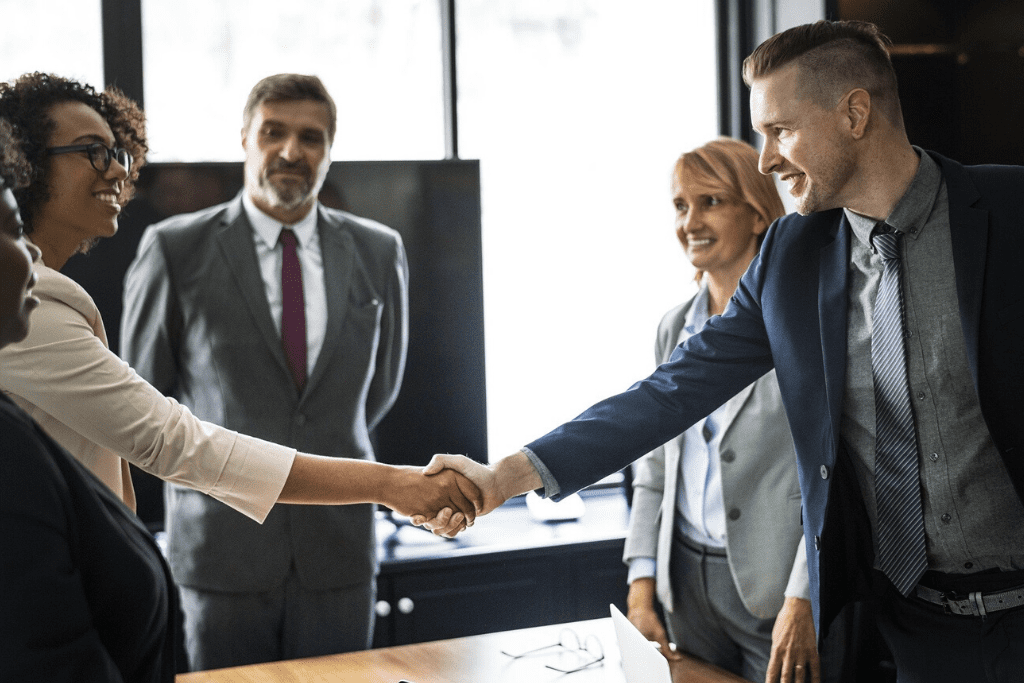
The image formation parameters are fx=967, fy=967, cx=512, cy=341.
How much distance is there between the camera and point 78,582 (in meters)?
1.02

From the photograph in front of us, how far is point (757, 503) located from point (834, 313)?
0.56 m

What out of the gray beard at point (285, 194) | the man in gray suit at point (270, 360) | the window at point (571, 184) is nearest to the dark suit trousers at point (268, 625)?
the man in gray suit at point (270, 360)

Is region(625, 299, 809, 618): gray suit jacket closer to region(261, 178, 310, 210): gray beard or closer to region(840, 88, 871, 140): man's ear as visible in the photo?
region(840, 88, 871, 140): man's ear

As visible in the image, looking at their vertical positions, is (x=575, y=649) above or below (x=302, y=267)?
below

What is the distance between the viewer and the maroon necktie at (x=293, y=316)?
2.88 metres

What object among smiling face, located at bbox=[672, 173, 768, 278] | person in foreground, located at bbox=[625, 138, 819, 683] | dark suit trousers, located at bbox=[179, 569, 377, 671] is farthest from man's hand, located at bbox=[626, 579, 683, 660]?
dark suit trousers, located at bbox=[179, 569, 377, 671]

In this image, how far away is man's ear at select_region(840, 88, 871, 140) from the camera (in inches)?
72.4

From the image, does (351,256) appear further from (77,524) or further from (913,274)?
(77,524)

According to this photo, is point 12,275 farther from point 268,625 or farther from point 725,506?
point 268,625

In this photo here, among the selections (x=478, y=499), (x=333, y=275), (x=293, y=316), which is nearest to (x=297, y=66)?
(x=333, y=275)

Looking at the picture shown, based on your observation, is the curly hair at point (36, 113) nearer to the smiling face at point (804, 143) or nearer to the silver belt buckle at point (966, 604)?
the smiling face at point (804, 143)

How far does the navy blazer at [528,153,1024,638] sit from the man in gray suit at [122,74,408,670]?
3.10ft

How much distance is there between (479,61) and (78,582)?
324 centimetres

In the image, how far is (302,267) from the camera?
2961 millimetres
